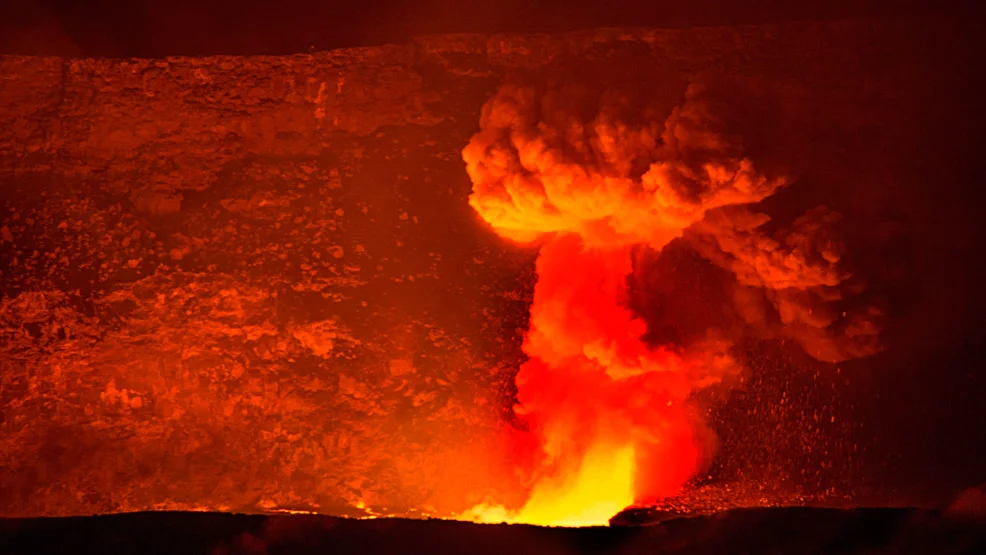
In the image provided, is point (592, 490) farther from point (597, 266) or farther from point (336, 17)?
point (336, 17)

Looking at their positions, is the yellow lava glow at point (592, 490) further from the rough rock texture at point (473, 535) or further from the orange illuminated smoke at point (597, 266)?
the rough rock texture at point (473, 535)

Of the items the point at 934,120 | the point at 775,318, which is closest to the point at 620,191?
the point at 775,318

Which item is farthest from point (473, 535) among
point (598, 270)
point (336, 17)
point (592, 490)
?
point (336, 17)

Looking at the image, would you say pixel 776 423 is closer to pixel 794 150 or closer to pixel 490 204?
pixel 794 150

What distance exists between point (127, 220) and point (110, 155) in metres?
0.30

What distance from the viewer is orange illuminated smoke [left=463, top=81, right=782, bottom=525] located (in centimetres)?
344

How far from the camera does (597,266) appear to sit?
3.99m

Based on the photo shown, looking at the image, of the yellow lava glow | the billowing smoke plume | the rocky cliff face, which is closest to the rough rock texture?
the billowing smoke plume

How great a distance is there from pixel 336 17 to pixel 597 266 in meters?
1.62

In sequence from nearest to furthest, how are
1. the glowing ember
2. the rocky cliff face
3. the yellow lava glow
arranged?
the glowing ember → the rocky cliff face → the yellow lava glow

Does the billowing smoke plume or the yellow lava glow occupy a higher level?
the billowing smoke plume

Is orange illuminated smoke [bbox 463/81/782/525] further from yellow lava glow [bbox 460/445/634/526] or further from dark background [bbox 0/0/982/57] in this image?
dark background [bbox 0/0/982/57]

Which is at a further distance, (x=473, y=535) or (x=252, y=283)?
(x=252, y=283)

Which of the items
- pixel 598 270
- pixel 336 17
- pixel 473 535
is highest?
pixel 336 17
